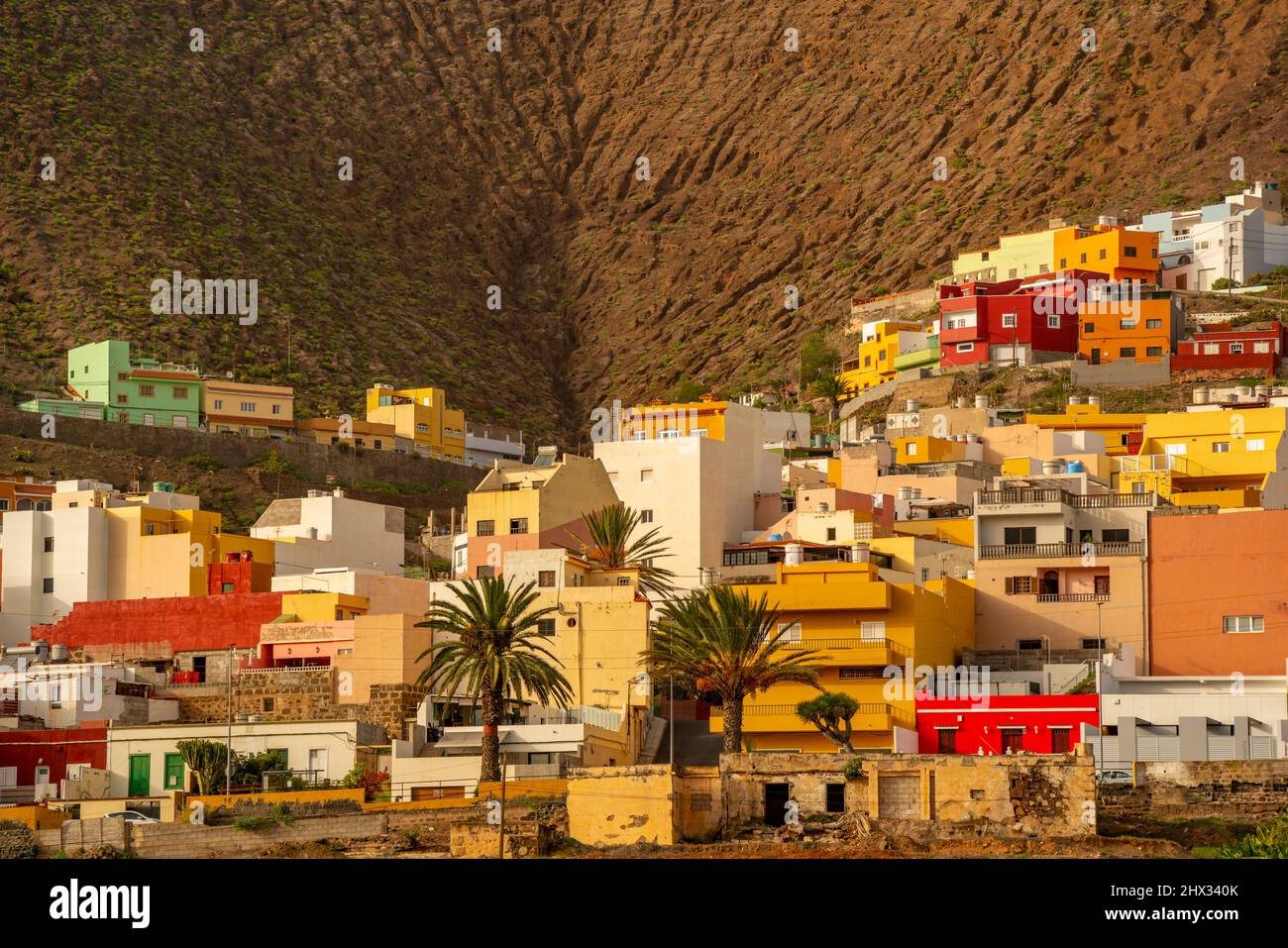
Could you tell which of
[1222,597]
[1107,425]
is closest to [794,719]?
[1222,597]

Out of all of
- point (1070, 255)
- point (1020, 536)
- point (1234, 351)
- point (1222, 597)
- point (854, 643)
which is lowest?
point (854, 643)

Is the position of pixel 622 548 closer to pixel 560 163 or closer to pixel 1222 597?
pixel 1222 597

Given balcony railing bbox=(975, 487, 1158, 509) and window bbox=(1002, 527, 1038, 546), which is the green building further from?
window bbox=(1002, 527, 1038, 546)

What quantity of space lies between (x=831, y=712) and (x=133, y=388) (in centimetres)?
5750

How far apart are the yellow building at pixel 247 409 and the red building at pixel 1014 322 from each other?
30314 millimetres

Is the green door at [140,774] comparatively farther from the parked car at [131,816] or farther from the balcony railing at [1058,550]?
the balcony railing at [1058,550]

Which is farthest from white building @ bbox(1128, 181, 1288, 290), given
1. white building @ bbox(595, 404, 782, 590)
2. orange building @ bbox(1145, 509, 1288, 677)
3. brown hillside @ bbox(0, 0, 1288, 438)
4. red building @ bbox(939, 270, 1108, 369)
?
orange building @ bbox(1145, 509, 1288, 677)

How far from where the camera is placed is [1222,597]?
56250mm

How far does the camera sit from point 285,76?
550ft

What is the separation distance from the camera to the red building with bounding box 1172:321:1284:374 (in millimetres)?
98312

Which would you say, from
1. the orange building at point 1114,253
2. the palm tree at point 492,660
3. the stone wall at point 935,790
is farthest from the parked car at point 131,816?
the orange building at point 1114,253
